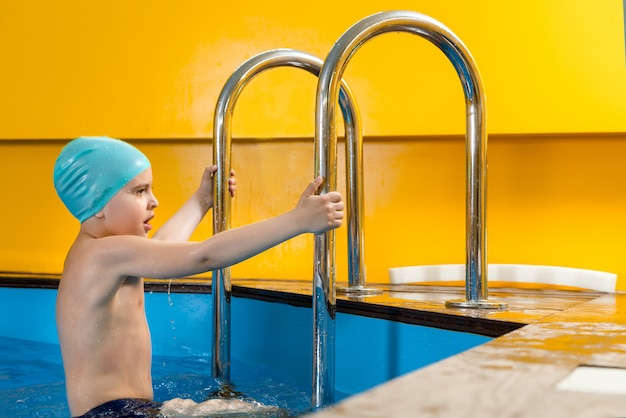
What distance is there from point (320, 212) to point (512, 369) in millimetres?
617

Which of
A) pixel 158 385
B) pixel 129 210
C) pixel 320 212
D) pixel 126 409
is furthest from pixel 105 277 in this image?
pixel 158 385

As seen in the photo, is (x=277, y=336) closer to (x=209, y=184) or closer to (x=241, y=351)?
(x=241, y=351)

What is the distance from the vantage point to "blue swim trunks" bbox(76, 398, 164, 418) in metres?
1.74

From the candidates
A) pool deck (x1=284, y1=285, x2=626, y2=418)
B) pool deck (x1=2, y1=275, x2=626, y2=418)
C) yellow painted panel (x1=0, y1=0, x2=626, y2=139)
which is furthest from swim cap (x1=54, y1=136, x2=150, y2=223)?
yellow painted panel (x1=0, y1=0, x2=626, y2=139)

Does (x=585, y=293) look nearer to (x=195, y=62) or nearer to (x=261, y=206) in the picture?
(x=261, y=206)

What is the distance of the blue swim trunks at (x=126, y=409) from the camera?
5.71 feet

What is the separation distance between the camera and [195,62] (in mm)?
3266

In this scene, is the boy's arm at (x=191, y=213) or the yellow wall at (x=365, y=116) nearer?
the boy's arm at (x=191, y=213)

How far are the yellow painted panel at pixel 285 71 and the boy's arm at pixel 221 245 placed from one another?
4.58 feet

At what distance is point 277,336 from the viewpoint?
2514 mm

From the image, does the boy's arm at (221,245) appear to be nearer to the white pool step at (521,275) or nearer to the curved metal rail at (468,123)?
the curved metal rail at (468,123)

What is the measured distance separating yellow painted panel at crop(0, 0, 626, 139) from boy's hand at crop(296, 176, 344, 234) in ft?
4.61

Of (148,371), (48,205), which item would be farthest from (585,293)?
(48,205)

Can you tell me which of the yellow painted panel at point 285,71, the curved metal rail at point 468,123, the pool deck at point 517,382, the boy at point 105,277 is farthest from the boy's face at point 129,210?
the yellow painted panel at point 285,71
